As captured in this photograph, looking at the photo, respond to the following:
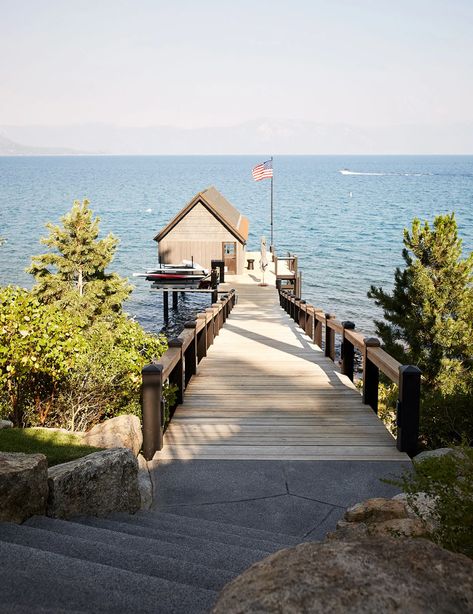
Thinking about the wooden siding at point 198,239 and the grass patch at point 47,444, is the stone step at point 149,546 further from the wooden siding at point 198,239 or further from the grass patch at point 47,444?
the wooden siding at point 198,239

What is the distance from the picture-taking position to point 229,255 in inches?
1823

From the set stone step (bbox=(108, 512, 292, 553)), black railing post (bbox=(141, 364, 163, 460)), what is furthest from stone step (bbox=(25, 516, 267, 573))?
black railing post (bbox=(141, 364, 163, 460))

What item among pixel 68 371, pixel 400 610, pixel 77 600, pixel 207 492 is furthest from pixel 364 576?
pixel 68 371

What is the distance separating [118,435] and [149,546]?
112 inches

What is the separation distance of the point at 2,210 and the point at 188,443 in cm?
12693

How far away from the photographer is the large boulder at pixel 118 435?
22.8 feet

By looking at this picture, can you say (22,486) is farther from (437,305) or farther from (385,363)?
(437,305)

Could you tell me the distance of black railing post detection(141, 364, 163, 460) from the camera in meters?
7.33

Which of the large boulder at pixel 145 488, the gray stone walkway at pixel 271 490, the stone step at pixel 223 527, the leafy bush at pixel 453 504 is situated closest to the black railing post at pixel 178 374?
the gray stone walkway at pixel 271 490

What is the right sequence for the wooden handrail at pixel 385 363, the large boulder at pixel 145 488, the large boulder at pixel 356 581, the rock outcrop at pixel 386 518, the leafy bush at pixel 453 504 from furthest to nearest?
the wooden handrail at pixel 385 363 → the large boulder at pixel 145 488 → the rock outcrop at pixel 386 518 → the leafy bush at pixel 453 504 → the large boulder at pixel 356 581

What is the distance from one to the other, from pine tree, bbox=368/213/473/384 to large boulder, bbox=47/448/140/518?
18595 millimetres

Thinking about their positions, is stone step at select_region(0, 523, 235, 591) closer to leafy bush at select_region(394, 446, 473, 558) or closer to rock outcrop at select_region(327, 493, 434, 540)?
rock outcrop at select_region(327, 493, 434, 540)

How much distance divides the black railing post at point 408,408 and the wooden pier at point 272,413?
173mm

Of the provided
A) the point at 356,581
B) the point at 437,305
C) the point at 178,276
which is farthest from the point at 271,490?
the point at 178,276
